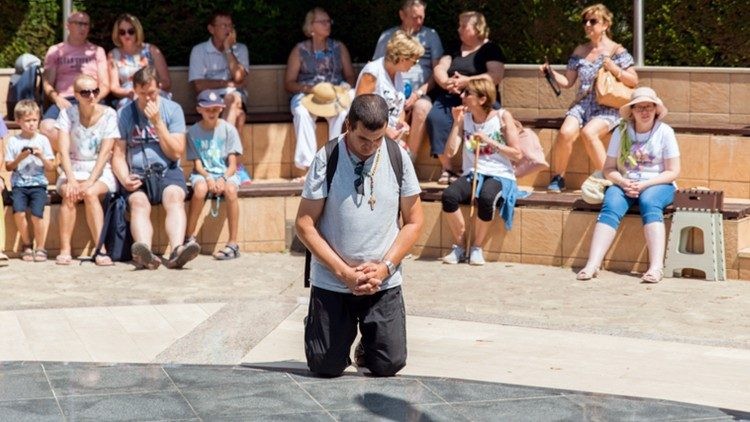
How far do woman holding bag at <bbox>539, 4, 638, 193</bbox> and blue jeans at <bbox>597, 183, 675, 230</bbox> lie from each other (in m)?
1.11

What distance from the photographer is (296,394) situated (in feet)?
26.8

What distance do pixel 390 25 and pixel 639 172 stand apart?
13.3ft

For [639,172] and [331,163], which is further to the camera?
[639,172]

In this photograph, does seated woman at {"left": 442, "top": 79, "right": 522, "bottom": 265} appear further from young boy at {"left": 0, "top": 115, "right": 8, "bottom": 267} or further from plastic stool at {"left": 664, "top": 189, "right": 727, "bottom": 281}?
young boy at {"left": 0, "top": 115, "right": 8, "bottom": 267}

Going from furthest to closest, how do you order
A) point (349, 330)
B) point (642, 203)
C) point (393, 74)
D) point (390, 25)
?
1. point (390, 25)
2. point (393, 74)
3. point (642, 203)
4. point (349, 330)

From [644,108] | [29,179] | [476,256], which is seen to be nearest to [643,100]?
[644,108]

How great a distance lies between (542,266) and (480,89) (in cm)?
148

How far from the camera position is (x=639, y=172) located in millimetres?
11844

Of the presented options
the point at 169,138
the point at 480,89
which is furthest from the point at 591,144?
the point at 169,138

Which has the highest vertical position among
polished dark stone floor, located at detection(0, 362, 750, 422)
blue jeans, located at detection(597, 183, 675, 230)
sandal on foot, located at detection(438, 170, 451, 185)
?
sandal on foot, located at detection(438, 170, 451, 185)

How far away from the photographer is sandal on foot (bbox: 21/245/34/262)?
40.9 ft

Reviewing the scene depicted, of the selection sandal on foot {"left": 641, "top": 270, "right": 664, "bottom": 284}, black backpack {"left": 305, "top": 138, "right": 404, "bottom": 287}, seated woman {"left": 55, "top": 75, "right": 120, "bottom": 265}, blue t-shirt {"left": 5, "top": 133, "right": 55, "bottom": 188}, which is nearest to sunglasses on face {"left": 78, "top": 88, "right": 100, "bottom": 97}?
seated woman {"left": 55, "top": 75, "right": 120, "bottom": 265}

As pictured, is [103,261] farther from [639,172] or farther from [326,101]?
[639,172]

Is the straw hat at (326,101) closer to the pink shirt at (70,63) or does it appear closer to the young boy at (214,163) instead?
the young boy at (214,163)
